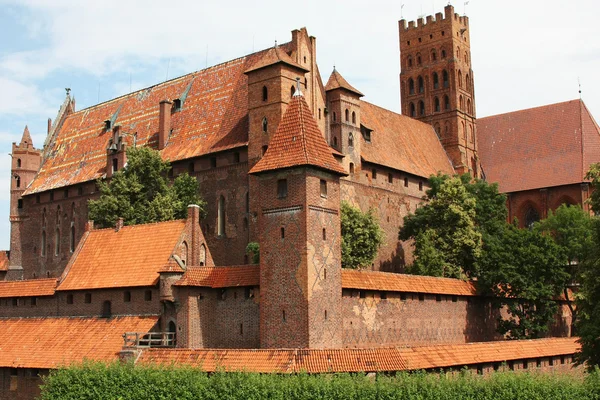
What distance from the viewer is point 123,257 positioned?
1615 inches

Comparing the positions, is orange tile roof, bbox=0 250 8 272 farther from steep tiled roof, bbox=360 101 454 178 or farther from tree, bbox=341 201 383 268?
tree, bbox=341 201 383 268

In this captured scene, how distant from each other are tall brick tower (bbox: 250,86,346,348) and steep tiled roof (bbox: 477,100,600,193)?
121ft

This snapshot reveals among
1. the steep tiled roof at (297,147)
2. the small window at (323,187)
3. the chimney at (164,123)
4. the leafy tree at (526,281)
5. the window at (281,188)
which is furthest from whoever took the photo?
the chimney at (164,123)

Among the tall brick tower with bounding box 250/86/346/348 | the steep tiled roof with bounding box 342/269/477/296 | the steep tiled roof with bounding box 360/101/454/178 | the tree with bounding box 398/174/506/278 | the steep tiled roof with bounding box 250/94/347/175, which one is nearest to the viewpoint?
the tall brick tower with bounding box 250/86/346/348

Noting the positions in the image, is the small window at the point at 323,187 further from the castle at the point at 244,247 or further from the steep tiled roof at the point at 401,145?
the steep tiled roof at the point at 401,145

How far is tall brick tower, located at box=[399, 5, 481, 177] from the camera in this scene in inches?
2857

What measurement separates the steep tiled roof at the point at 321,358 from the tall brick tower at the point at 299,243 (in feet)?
7.39

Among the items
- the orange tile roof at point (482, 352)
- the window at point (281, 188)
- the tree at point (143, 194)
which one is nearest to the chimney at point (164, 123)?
the tree at point (143, 194)

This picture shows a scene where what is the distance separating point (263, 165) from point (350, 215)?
12.5m

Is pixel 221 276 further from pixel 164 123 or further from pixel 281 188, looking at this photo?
pixel 164 123

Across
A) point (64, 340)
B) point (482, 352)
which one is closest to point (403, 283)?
point (482, 352)

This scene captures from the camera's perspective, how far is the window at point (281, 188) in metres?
34.3

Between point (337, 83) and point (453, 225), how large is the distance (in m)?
11.5

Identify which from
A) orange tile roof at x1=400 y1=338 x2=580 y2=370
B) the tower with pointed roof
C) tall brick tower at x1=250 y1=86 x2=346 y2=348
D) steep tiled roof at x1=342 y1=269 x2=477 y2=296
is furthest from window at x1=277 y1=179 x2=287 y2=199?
the tower with pointed roof
